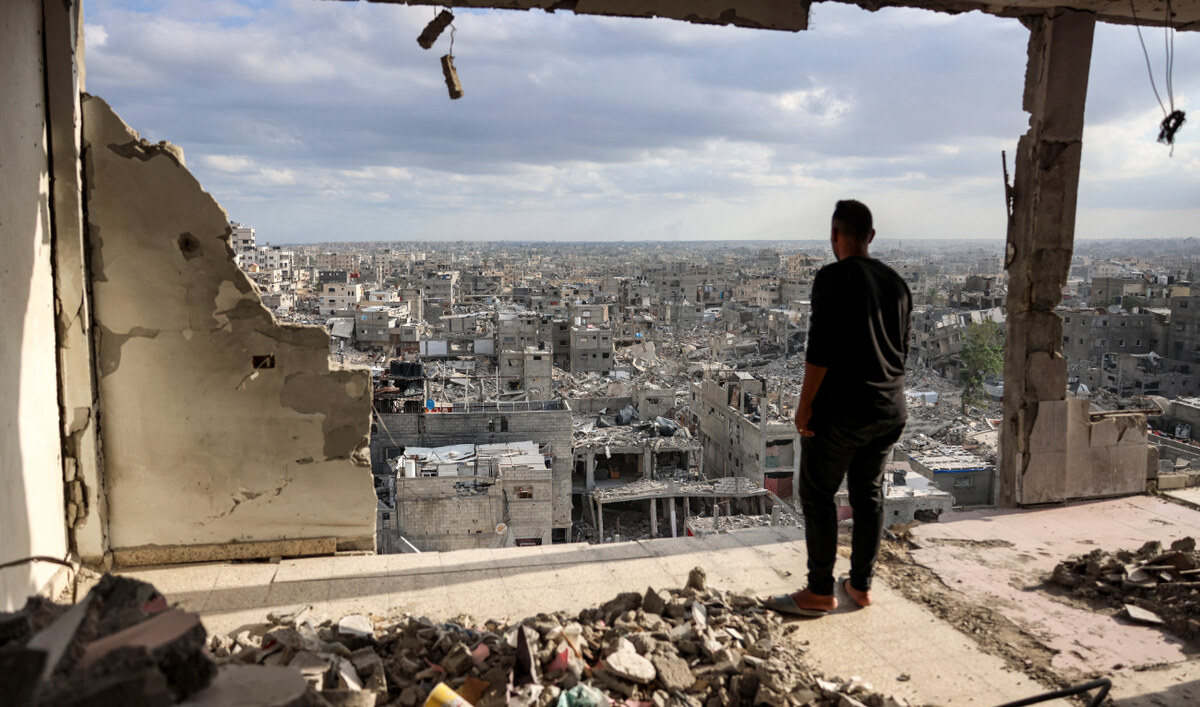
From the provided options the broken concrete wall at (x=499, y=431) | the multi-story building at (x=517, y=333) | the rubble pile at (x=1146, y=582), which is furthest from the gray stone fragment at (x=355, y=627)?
the multi-story building at (x=517, y=333)

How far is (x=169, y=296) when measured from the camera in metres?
3.33

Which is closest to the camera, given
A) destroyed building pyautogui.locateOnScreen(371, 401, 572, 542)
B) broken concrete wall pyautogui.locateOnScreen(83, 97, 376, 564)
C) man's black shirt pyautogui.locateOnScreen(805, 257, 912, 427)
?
man's black shirt pyautogui.locateOnScreen(805, 257, 912, 427)

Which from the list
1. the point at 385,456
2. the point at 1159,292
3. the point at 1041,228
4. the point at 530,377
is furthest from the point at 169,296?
the point at 1159,292

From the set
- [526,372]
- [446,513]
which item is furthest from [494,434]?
[526,372]

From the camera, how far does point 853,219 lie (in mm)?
2736

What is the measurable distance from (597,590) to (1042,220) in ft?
10.6

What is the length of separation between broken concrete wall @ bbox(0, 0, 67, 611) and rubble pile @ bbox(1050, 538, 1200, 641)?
386 cm

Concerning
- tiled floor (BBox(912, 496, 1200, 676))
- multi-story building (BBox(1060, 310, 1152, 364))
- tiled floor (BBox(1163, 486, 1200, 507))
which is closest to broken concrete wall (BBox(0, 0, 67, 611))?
tiled floor (BBox(912, 496, 1200, 676))

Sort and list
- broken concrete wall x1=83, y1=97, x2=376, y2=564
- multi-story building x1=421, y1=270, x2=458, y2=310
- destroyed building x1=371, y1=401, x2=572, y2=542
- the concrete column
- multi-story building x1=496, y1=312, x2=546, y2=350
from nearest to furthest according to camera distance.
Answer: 1. broken concrete wall x1=83, y1=97, x2=376, y2=564
2. the concrete column
3. destroyed building x1=371, y1=401, x2=572, y2=542
4. multi-story building x1=496, y1=312, x2=546, y2=350
5. multi-story building x1=421, y1=270, x2=458, y2=310

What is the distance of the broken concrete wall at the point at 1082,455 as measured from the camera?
14.3ft

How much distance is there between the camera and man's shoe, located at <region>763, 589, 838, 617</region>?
285 centimetres

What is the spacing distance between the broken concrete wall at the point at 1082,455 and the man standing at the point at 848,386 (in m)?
2.07

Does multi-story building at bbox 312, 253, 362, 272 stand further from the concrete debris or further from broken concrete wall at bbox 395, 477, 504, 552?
the concrete debris

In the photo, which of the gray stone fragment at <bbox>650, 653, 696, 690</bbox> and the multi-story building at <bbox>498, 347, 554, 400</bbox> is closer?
the gray stone fragment at <bbox>650, 653, 696, 690</bbox>
